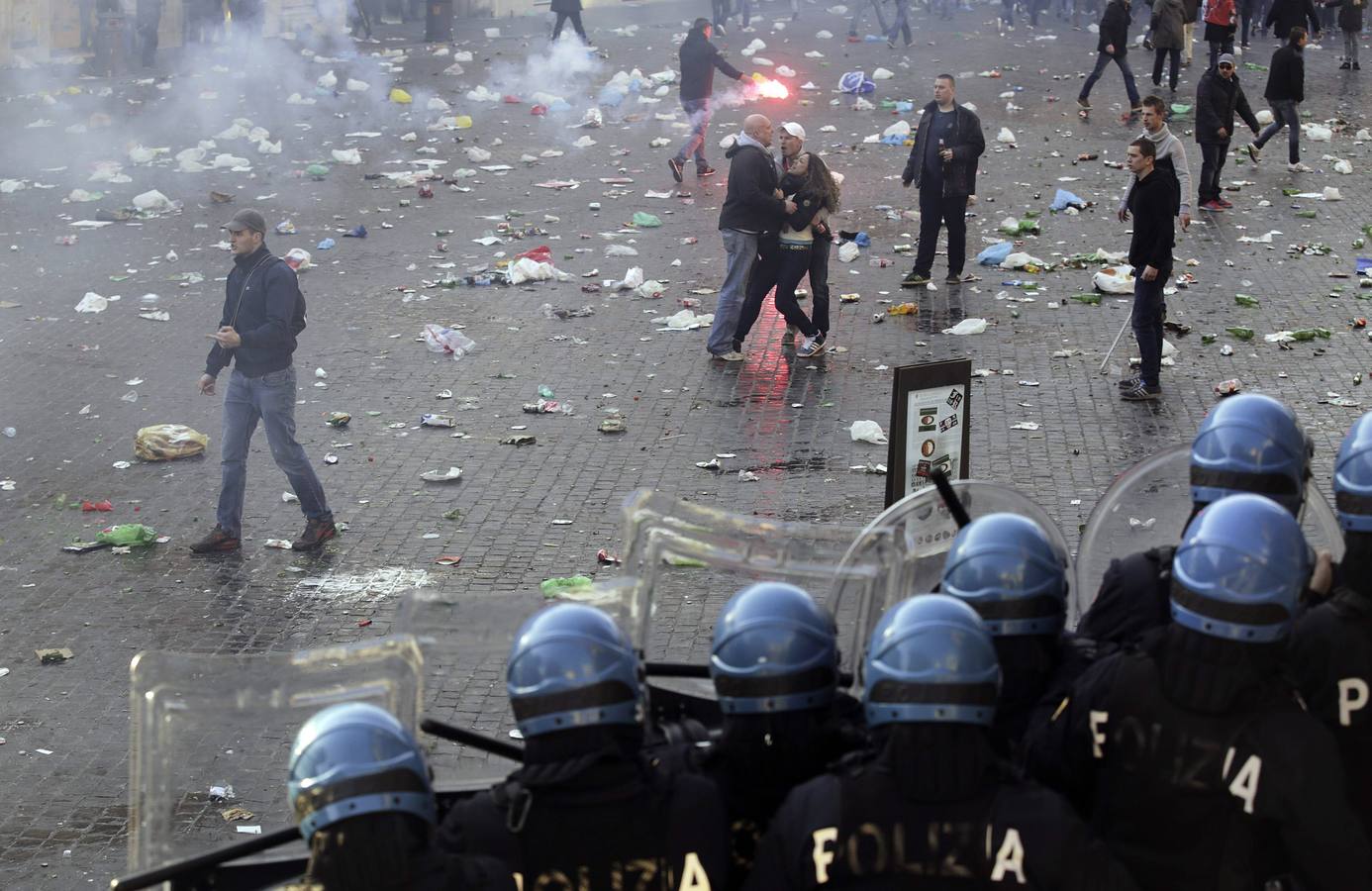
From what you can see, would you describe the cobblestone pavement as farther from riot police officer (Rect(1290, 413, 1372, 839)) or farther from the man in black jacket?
riot police officer (Rect(1290, 413, 1372, 839))

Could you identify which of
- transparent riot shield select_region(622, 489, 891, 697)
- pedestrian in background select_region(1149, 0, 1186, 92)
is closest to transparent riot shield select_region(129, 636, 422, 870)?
transparent riot shield select_region(622, 489, 891, 697)

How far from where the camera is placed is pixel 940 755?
2.63 metres

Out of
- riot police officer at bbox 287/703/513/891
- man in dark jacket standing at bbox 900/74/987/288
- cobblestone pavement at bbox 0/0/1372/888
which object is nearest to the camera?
riot police officer at bbox 287/703/513/891

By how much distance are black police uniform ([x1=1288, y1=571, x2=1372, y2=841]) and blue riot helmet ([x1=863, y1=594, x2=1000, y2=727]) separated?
2.95 ft

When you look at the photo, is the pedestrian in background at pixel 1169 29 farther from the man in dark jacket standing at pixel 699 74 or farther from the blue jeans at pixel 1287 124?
the man in dark jacket standing at pixel 699 74

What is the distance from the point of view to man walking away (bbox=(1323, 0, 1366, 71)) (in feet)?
69.4

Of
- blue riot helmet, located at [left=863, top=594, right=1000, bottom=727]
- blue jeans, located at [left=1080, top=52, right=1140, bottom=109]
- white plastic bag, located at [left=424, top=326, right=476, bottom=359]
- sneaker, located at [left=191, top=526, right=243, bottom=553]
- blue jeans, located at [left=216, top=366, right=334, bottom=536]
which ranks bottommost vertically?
sneaker, located at [left=191, top=526, right=243, bottom=553]

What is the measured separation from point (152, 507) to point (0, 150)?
12.5 metres

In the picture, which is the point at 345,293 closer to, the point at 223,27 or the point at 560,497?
the point at 560,497

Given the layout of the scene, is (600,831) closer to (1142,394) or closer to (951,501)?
(951,501)

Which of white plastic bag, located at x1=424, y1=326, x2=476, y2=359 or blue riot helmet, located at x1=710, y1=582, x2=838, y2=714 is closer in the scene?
blue riot helmet, located at x1=710, y1=582, x2=838, y2=714

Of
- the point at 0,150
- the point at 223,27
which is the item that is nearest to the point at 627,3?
the point at 223,27

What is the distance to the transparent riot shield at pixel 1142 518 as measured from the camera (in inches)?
158

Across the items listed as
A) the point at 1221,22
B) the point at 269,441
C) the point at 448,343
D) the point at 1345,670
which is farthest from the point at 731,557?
the point at 1221,22
